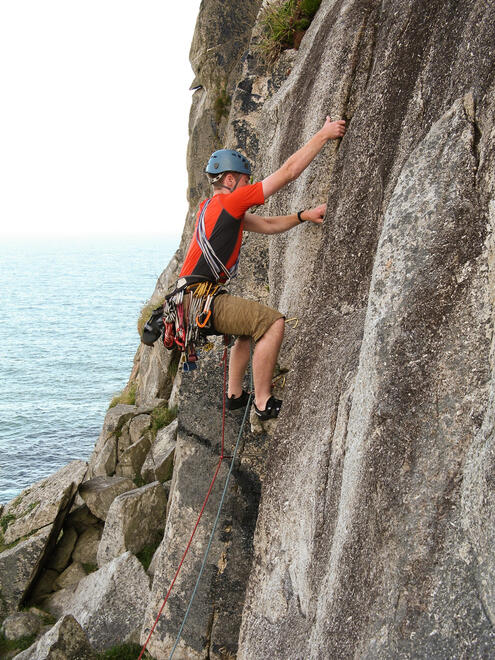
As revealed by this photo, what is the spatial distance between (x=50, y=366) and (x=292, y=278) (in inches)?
2850

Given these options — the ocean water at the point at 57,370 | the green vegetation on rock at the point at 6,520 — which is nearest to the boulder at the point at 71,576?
the green vegetation on rock at the point at 6,520

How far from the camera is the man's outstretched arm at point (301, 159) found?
286 inches

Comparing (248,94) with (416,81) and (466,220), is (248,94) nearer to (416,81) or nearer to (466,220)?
(416,81)

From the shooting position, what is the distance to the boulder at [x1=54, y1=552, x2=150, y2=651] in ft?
43.8

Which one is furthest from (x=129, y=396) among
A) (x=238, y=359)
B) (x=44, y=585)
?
(x=238, y=359)

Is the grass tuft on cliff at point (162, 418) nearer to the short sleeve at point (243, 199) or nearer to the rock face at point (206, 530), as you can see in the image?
the rock face at point (206, 530)

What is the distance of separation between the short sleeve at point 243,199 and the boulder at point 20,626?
12.9 m

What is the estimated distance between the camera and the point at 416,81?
6.16 meters

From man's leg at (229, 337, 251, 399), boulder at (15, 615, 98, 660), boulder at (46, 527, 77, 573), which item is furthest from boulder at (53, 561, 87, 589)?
man's leg at (229, 337, 251, 399)

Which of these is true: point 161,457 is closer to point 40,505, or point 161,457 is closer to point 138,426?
point 138,426

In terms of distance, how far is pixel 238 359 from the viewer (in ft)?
28.4

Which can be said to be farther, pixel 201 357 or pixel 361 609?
pixel 201 357

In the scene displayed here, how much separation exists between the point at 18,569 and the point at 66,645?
21.4 ft

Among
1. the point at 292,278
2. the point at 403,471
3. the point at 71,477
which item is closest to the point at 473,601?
the point at 403,471
